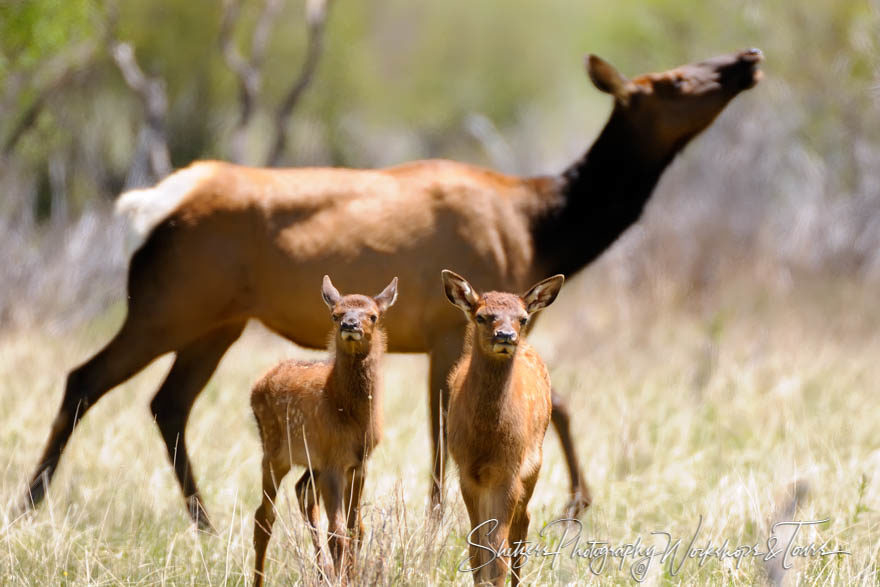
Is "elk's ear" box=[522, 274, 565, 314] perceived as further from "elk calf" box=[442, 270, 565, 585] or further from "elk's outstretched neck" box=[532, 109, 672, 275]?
"elk's outstretched neck" box=[532, 109, 672, 275]

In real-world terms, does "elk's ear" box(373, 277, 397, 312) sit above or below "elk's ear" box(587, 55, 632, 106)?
below

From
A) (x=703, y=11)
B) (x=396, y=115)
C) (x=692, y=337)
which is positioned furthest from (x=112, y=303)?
(x=396, y=115)

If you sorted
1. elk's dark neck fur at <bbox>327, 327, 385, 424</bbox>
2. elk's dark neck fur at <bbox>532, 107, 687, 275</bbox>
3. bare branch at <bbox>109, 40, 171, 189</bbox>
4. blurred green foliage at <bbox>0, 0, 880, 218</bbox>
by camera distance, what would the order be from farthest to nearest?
1. bare branch at <bbox>109, 40, 171, 189</bbox>
2. blurred green foliage at <bbox>0, 0, 880, 218</bbox>
3. elk's dark neck fur at <bbox>532, 107, 687, 275</bbox>
4. elk's dark neck fur at <bbox>327, 327, 385, 424</bbox>

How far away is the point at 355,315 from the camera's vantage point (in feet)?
13.6

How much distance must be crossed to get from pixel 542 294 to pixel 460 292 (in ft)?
A: 1.06

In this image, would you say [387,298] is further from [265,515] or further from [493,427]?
[265,515]

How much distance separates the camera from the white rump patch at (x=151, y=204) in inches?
249

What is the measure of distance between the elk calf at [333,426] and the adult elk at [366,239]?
1.43 m

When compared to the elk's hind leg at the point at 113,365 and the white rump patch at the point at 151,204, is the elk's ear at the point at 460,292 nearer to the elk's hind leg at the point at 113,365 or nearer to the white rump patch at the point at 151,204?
the elk's hind leg at the point at 113,365

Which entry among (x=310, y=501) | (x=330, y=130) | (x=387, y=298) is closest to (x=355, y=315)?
(x=387, y=298)

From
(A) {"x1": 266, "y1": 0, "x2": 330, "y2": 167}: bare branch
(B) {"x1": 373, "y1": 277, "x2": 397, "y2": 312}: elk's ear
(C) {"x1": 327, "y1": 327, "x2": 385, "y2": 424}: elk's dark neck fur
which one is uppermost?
(A) {"x1": 266, "y1": 0, "x2": 330, "y2": 167}: bare branch

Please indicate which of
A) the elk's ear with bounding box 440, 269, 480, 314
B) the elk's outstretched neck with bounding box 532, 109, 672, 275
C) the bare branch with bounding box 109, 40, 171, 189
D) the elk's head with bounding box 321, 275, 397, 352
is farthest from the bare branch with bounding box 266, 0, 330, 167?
the elk's ear with bounding box 440, 269, 480, 314

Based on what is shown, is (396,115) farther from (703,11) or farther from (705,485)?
(705,485)

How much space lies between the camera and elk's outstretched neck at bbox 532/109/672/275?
718 cm
